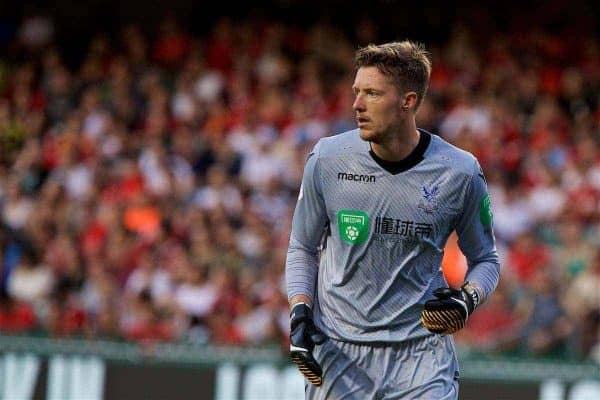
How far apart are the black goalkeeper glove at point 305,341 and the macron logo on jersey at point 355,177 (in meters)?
0.55

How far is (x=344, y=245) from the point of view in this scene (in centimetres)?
527

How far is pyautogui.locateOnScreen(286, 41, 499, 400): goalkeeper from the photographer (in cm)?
518

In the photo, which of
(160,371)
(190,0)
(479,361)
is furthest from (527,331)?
(190,0)

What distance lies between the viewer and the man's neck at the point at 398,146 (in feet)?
17.2

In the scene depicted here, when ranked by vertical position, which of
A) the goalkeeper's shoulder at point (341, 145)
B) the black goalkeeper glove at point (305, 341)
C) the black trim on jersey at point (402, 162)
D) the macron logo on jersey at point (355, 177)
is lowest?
the black goalkeeper glove at point (305, 341)

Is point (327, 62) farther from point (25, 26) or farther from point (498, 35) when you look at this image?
point (25, 26)

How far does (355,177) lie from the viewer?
17.3 ft

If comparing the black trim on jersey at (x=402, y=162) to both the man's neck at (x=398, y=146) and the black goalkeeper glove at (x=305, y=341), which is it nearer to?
the man's neck at (x=398, y=146)

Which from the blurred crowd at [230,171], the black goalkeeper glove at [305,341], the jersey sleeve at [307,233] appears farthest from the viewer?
the blurred crowd at [230,171]

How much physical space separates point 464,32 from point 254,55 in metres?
2.68

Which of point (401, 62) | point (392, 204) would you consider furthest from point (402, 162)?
point (401, 62)

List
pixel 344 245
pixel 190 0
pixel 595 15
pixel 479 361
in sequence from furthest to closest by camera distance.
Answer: pixel 190 0 < pixel 595 15 < pixel 479 361 < pixel 344 245

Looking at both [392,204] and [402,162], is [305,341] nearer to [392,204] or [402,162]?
[392,204]

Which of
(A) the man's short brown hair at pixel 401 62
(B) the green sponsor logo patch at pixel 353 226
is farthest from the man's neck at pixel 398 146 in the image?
(B) the green sponsor logo patch at pixel 353 226
